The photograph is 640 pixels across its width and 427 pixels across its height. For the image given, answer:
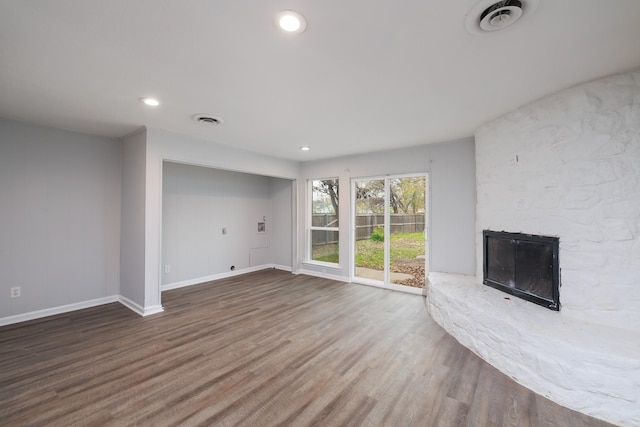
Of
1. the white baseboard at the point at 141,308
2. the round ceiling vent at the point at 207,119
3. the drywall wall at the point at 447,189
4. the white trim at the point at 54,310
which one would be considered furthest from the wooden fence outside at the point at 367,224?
the white trim at the point at 54,310

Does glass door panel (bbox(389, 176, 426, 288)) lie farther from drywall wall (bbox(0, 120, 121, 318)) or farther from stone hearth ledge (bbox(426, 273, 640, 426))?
drywall wall (bbox(0, 120, 121, 318))

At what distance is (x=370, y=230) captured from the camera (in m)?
5.07

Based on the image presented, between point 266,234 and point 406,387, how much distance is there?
15.7 ft

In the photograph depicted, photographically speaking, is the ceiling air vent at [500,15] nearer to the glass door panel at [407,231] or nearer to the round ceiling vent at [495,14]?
the round ceiling vent at [495,14]

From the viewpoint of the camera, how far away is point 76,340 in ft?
9.20

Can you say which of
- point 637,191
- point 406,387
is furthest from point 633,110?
point 406,387

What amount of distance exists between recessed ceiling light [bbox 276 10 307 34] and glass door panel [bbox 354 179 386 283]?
3595 mm

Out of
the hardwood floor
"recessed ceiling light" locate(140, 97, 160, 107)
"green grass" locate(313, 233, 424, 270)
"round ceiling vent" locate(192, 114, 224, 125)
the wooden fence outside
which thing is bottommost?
the hardwood floor

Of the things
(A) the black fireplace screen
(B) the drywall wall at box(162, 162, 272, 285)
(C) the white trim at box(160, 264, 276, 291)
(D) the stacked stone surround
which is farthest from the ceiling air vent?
(C) the white trim at box(160, 264, 276, 291)

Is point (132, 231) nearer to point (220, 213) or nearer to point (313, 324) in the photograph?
point (220, 213)

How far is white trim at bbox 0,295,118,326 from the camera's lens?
3.21 meters

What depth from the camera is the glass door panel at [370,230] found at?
194 inches

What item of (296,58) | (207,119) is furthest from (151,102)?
(296,58)

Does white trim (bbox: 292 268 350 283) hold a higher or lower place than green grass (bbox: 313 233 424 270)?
lower
